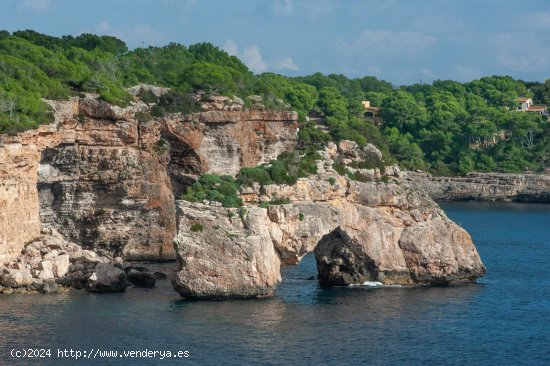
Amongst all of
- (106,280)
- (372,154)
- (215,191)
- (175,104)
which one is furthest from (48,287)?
(372,154)

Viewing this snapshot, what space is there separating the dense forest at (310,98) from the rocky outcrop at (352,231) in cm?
533

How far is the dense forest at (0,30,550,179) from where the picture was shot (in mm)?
71812

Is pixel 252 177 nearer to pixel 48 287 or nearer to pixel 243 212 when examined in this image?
pixel 243 212

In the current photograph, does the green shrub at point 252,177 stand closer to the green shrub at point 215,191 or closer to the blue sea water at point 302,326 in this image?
the green shrub at point 215,191

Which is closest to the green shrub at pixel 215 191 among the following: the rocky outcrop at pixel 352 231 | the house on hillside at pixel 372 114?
the rocky outcrop at pixel 352 231

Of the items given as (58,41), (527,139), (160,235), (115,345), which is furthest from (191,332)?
(527,139)

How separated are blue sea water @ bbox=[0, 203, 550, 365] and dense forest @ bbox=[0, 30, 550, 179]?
11.5m

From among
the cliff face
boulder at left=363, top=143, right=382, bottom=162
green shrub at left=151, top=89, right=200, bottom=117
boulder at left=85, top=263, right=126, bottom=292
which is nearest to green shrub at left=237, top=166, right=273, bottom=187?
boulder at left=85, top=263, right=126, bottom=292

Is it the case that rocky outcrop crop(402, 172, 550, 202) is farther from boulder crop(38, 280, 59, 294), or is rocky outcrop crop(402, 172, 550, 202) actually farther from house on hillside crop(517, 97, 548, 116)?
boulder crop(38, 280, 59, 294)

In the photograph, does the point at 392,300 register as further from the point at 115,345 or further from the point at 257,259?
the point at 115,345

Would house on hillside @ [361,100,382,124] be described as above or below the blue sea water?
above

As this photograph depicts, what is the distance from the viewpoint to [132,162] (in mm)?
75875

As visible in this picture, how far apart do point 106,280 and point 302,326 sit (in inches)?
504

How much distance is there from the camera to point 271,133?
79562 millimetres
